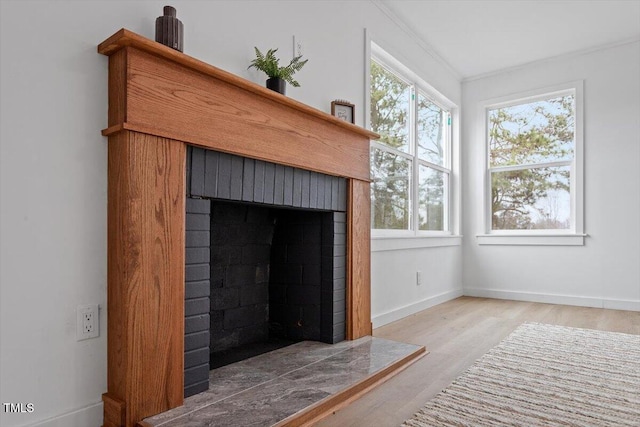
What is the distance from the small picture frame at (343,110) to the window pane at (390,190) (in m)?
0.62

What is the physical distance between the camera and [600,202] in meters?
3.91

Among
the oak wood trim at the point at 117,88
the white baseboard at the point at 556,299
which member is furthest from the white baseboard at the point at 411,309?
the oak wood trim at the point at 117,88

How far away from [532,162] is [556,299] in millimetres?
1393

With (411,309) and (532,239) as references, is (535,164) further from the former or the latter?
(411,309)

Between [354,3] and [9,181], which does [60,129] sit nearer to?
[9,181]

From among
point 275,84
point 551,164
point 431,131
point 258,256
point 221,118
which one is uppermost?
point 431,131

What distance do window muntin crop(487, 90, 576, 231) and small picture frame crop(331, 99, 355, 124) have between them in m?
2.57

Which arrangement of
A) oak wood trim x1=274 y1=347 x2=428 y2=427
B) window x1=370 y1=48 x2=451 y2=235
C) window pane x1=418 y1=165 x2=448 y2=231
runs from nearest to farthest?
oak wood trim x1=274 y1=347 x2=428 y2=427 → window x1=370 y1=48 x2=451 y2=235 → window pane x1=418 y1=165 x2=448 y2=231

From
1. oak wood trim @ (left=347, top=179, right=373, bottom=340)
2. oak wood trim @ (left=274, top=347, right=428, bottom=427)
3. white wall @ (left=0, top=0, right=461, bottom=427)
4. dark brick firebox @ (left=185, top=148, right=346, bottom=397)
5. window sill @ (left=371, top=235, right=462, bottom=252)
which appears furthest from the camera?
window sill @ (left=371, top=235, right=462, bottom=252)

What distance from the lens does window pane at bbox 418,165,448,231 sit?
13.0 feet

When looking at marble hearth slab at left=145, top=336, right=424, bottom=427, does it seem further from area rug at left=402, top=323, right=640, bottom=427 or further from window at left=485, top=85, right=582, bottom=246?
window at left=485, top=85, right=582, bottom=246

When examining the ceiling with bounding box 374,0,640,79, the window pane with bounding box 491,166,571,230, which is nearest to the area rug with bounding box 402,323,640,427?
the window pane with bounding box 491,166,571,230

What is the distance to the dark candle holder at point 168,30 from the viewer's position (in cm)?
155

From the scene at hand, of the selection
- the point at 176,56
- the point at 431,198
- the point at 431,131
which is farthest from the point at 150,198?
the point at 431,131
